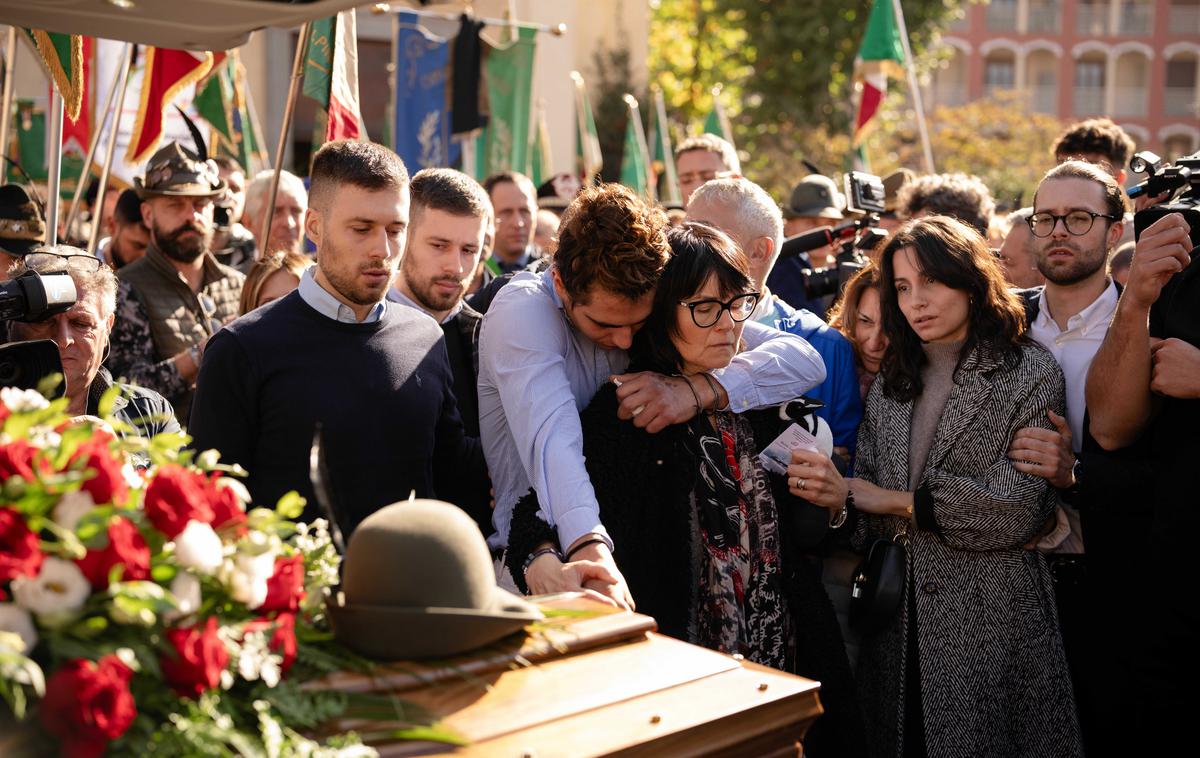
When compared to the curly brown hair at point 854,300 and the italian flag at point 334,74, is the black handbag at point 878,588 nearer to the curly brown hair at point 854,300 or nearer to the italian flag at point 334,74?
the curly brown hair at point 854,300

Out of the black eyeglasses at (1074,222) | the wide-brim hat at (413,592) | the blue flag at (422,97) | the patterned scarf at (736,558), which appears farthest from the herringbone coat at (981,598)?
the blue flag at (422,97)

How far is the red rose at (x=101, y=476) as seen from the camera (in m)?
1.49


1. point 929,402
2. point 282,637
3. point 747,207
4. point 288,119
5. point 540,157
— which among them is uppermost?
point 288,119

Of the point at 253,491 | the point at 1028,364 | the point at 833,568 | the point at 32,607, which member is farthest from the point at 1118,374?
the point at 32,607


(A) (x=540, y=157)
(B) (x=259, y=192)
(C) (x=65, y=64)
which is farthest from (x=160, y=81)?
(A) (x=540, y=157)

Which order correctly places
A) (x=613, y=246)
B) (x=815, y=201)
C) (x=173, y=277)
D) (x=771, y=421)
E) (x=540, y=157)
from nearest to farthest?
(x=613, y=246) < (x=771, y=421) < (x=173, y=277) < (x=815, y=201) < (x=540, y=157)

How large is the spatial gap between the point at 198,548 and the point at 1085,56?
176 feet

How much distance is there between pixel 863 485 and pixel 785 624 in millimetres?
747

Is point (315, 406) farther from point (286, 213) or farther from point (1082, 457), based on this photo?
point (286, 213)

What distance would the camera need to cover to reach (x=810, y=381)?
3.12 m

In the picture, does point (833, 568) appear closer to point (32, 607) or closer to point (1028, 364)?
point (1028, 364)

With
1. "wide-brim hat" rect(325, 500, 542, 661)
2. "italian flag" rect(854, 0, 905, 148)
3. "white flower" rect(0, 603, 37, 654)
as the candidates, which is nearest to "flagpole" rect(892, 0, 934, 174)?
"italian flag" rect(854, 0, 905, 148)

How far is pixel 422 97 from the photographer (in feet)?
25.7

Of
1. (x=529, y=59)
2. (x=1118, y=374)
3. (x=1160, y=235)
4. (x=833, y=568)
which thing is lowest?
(x=833, y=568)
